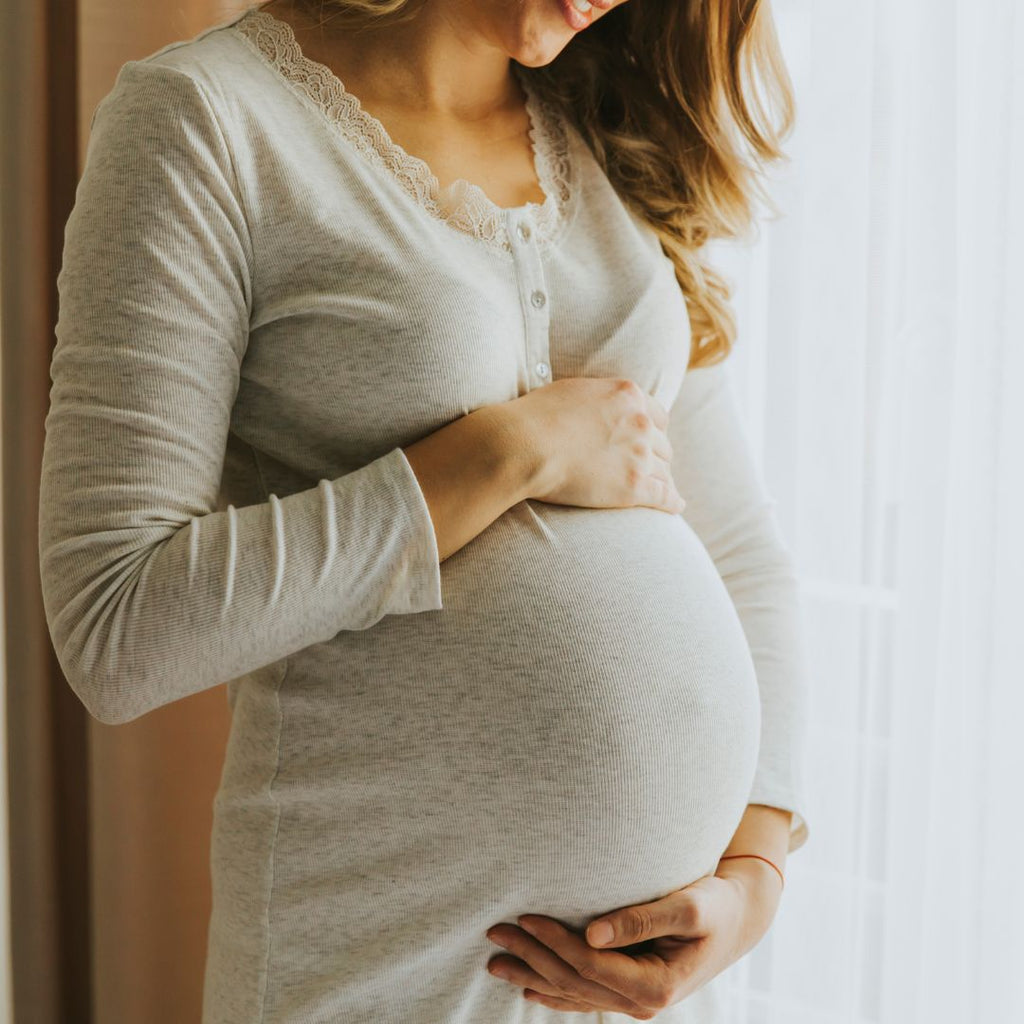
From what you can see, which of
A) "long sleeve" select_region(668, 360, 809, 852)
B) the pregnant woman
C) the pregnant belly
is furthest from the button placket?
"long sleeve" select_region(668, 360, 809, 852)

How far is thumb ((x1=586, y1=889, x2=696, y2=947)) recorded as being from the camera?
86 cm

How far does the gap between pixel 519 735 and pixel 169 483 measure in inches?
11.9

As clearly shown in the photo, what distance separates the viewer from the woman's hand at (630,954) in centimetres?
86

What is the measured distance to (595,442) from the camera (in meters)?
0.90

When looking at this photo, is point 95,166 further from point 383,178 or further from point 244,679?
point 244,679

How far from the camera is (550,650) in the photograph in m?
0.83

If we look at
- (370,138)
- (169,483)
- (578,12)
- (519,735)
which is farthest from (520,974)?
(578,12)

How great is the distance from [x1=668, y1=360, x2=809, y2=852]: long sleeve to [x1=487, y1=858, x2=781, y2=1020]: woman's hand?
0.23 meters

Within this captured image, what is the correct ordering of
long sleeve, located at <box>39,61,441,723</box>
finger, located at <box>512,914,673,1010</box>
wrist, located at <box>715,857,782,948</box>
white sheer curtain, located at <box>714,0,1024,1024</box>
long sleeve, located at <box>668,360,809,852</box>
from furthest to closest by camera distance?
white sheer curtain, located at <box>714,0,1024,1024</box> → long sleeve, located at <box>668,360,809,852</box> → wrist, located at <box>715,857,782,948</box> → finger, located at <box>512,914,673,1010</box> → long sleeve, located at <box>39,61,441,723</box>

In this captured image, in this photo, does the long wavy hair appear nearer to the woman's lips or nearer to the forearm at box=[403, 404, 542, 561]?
the woman's lips

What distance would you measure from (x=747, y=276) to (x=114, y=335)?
2.93 ft

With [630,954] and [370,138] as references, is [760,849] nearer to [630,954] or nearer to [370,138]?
[630,954]

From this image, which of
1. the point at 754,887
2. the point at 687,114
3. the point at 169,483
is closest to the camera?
the point at 169,483

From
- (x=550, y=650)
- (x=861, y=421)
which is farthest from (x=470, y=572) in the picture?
(x=861, y=421)
